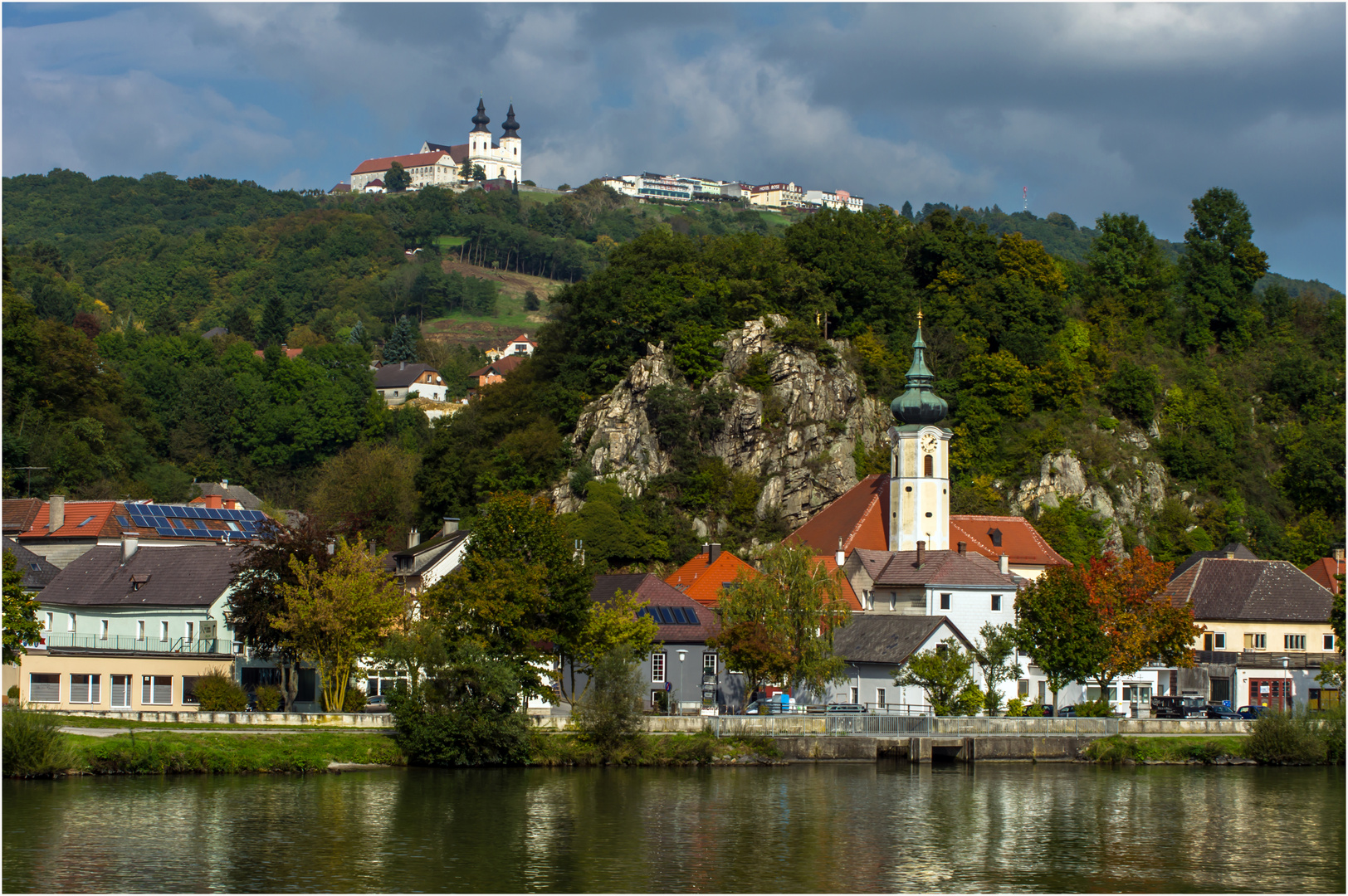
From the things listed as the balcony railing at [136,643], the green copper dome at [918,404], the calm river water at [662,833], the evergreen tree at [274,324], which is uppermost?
the evergreen tree at [274,324]

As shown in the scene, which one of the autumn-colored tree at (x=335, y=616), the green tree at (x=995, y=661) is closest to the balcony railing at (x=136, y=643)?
the autumn-colored tree at (x=335, y=616)

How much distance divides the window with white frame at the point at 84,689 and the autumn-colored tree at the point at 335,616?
7.91 meters

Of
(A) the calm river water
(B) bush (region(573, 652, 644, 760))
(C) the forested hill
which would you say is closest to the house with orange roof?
(C) the forested hill

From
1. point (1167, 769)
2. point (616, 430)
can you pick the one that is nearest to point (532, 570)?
point (1167, 769)

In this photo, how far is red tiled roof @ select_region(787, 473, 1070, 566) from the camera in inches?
3447

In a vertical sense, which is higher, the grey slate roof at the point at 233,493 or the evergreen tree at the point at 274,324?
the evergreen tree at the point at 274,324

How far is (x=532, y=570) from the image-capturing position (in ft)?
197

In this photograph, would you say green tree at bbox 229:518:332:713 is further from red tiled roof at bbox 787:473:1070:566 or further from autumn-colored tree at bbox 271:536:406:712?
red tiled roof at bbox 787:473:1070:566

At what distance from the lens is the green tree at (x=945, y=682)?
66000 millimetres

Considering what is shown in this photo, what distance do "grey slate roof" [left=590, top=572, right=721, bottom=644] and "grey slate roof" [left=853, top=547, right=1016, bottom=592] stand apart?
11200 mm

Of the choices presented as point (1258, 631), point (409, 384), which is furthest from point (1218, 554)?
point (409, 384)

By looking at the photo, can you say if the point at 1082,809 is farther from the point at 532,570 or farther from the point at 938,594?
the point at 938,594

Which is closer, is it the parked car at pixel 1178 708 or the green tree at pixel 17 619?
the green tree at pixel 17 619

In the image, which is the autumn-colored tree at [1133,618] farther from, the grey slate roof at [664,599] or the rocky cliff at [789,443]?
the rocky cliff at [789,443]
